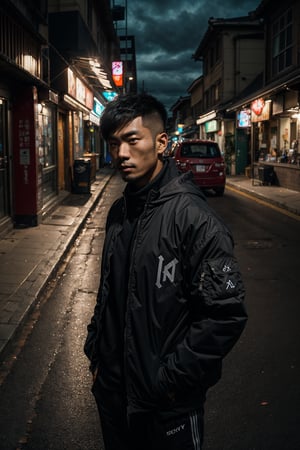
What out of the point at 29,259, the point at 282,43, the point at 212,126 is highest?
the point at 282,43

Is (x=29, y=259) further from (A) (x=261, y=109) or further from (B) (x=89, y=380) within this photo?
(A) (x=261, y=109)

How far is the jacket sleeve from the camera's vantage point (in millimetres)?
1799

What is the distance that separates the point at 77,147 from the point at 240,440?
1851cm

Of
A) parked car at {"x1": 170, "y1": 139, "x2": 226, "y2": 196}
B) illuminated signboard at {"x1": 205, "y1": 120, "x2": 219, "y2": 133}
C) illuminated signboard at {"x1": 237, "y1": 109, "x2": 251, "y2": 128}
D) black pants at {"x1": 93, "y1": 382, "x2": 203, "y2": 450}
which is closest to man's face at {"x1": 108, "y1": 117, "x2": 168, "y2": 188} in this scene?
black pants at {"x1": 93, "y1": 382, "x2": 203, "y2": 450}

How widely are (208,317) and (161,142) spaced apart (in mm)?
811

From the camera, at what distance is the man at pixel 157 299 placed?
5.97 ft

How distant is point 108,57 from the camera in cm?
3706

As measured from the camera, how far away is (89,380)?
420cm

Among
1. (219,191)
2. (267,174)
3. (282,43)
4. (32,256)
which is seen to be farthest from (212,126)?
(32,256)

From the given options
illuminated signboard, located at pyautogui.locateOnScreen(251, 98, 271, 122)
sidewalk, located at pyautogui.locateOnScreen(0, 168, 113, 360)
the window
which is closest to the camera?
sidewalk, located at pyautogui.locateOnScreen(0, 168, 113, 360)

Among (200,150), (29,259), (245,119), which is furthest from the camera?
(245,119)

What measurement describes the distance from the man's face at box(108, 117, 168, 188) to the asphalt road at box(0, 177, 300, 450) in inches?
79.5

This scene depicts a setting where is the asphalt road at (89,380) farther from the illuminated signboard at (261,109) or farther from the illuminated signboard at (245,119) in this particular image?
the illuminated signboard at (245,119)

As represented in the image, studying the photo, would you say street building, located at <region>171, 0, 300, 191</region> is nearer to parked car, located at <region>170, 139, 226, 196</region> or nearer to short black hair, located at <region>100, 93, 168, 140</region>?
parked car, located at <region>170, 139, 226, 196</region>
